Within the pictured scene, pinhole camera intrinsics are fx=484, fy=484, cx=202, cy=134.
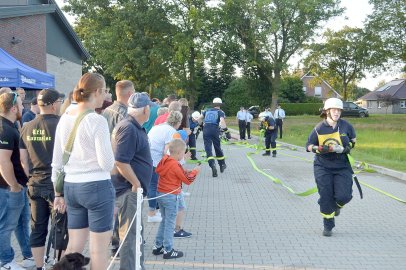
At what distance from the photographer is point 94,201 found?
3.83 m

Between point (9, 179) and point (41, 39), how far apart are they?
19185mm

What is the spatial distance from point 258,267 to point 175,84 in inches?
1742

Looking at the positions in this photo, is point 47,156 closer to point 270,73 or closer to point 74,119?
point 74,119

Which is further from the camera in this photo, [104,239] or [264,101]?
[264,101]

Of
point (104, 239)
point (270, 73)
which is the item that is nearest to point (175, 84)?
point (270, 73)

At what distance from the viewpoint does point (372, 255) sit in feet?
19.8

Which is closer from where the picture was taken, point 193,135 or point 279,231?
point 279,231

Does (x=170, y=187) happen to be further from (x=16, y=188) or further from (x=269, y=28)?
(x=269, y=28)

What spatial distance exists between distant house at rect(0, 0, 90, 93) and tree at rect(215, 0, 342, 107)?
22.7m

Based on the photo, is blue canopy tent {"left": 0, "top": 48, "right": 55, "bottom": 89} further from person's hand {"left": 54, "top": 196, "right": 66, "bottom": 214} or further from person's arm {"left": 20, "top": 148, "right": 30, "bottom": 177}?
person's hand {"left": 54, "top": 196, "right": 66, "bottom": 214}

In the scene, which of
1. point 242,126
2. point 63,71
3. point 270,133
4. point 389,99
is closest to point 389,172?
point 270,133

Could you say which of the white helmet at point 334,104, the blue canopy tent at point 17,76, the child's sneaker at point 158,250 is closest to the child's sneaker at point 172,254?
the child's sneaker at point 158,250

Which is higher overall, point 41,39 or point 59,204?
point 41,39

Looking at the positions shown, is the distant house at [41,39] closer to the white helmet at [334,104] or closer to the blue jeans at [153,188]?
the blue jeans at [153,188]
